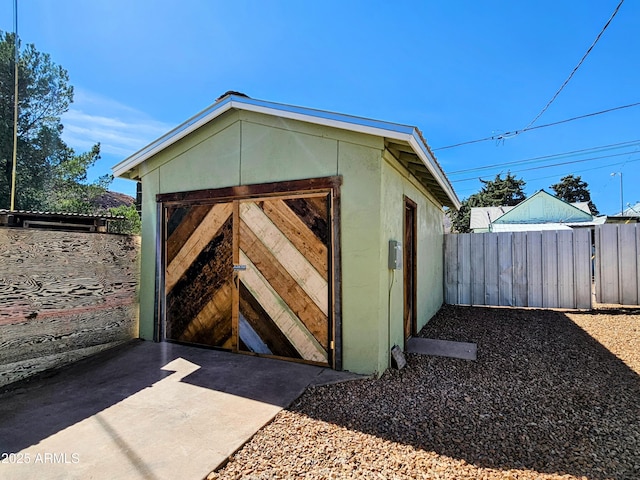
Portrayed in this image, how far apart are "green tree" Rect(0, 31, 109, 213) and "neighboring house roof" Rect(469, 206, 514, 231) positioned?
20.3 meters

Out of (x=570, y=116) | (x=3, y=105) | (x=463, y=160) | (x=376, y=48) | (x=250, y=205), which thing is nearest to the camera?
(x=250, y=205)

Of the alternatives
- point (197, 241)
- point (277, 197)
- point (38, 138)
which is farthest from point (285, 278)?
point (38, 138)

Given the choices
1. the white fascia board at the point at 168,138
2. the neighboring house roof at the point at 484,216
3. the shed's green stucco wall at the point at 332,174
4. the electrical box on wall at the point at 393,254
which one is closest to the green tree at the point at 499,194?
the neighboring house roof at the point at 484,216

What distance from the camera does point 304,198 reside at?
147 inches

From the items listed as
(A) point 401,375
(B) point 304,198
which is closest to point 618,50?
(B) point 304,198

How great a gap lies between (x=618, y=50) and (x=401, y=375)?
25.6ft

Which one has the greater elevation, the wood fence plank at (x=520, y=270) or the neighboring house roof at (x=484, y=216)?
the neighboring house roof at (x=484, y=216)

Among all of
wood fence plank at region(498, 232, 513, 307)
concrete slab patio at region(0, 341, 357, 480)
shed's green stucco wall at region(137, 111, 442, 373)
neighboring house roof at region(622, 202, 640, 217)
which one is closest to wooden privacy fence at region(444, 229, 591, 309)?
wood fence plank at region(498, 232, 513, 307)

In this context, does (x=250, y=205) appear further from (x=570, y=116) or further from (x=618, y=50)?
(x=570, y=116)

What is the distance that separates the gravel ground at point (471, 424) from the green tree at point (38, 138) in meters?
13.8

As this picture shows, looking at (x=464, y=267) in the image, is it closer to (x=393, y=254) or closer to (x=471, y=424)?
(x=393, y=254)

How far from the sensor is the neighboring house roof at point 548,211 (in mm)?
15406

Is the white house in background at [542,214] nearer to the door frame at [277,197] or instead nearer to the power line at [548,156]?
the power line at [548,156]

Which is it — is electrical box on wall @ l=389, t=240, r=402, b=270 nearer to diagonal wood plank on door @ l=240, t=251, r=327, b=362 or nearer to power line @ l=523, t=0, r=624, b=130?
diagonal wood plank on door @ l=240, t=251, r=327, b=362
